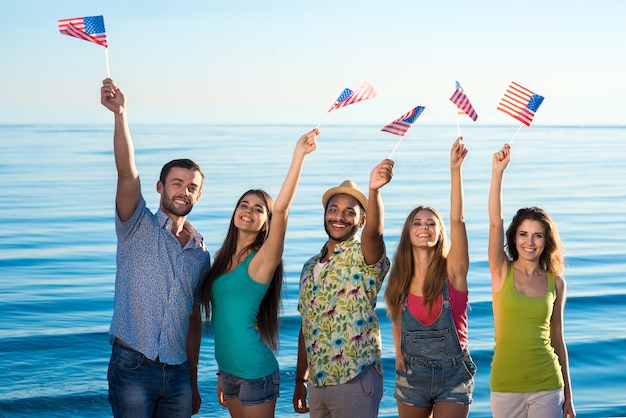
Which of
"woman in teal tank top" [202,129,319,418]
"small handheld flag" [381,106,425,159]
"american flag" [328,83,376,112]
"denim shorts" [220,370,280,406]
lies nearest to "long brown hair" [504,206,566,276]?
"small handheld flag" [381,106,425,159]

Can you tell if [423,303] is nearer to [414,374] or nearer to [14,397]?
[414,374]

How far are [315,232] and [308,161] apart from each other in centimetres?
1585

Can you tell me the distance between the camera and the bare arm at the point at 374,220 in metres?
4.98

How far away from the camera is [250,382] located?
4984 mm

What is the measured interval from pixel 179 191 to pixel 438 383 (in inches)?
66.5

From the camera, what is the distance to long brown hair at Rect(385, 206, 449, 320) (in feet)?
16.9

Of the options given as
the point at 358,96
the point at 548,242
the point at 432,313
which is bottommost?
the point at 432,313

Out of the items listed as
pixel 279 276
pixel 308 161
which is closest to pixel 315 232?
pixel 279 276

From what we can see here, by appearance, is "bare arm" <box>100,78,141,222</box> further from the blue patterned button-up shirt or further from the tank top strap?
the tank top strap

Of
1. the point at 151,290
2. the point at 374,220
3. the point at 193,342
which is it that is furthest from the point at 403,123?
the point at 151,290

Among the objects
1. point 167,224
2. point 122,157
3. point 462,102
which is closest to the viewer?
point 122,157

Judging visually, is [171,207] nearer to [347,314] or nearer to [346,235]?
[346,235]

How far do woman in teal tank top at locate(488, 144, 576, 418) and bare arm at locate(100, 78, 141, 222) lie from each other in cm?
194

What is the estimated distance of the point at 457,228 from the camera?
5047 mm
